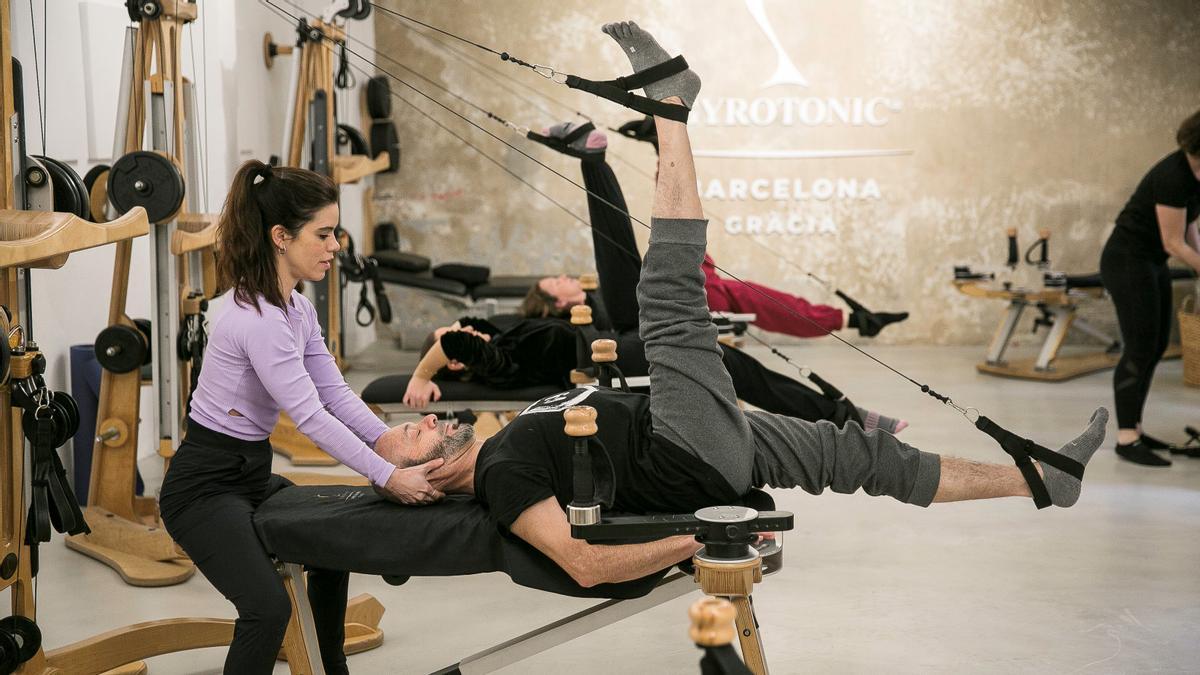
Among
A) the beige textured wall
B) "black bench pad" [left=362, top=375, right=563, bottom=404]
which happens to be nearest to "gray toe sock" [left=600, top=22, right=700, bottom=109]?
"black bench pad" [left=362, top=375, right=563, bottom=404]

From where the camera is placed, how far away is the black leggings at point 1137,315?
4453 millimetres

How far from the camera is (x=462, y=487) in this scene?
222 cm

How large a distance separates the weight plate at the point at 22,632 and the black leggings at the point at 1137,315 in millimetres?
3863

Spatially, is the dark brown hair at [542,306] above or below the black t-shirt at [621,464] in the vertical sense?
above

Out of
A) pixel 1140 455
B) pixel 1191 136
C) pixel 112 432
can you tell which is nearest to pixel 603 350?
pixel 112 432

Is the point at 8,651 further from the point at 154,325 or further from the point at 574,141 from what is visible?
the point at 574,141

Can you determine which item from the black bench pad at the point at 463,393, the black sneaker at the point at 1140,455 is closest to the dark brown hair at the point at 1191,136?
the black sneaker at the point at 1140,455

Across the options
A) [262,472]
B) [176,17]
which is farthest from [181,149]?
[262,472]

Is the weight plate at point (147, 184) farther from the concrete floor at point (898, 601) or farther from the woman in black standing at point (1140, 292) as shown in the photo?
the woman in black standing at point (1140, 292)

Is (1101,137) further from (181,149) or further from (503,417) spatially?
(181,149)

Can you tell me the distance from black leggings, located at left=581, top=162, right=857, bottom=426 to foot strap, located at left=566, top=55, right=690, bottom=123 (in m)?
1.69

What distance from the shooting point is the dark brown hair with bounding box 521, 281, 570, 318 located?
14.8 ft

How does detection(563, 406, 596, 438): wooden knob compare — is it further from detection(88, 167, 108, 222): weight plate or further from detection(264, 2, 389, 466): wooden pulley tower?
detection(264, 2, 389, 466): wooden pulley tower

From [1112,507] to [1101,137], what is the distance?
4818 millimetres
